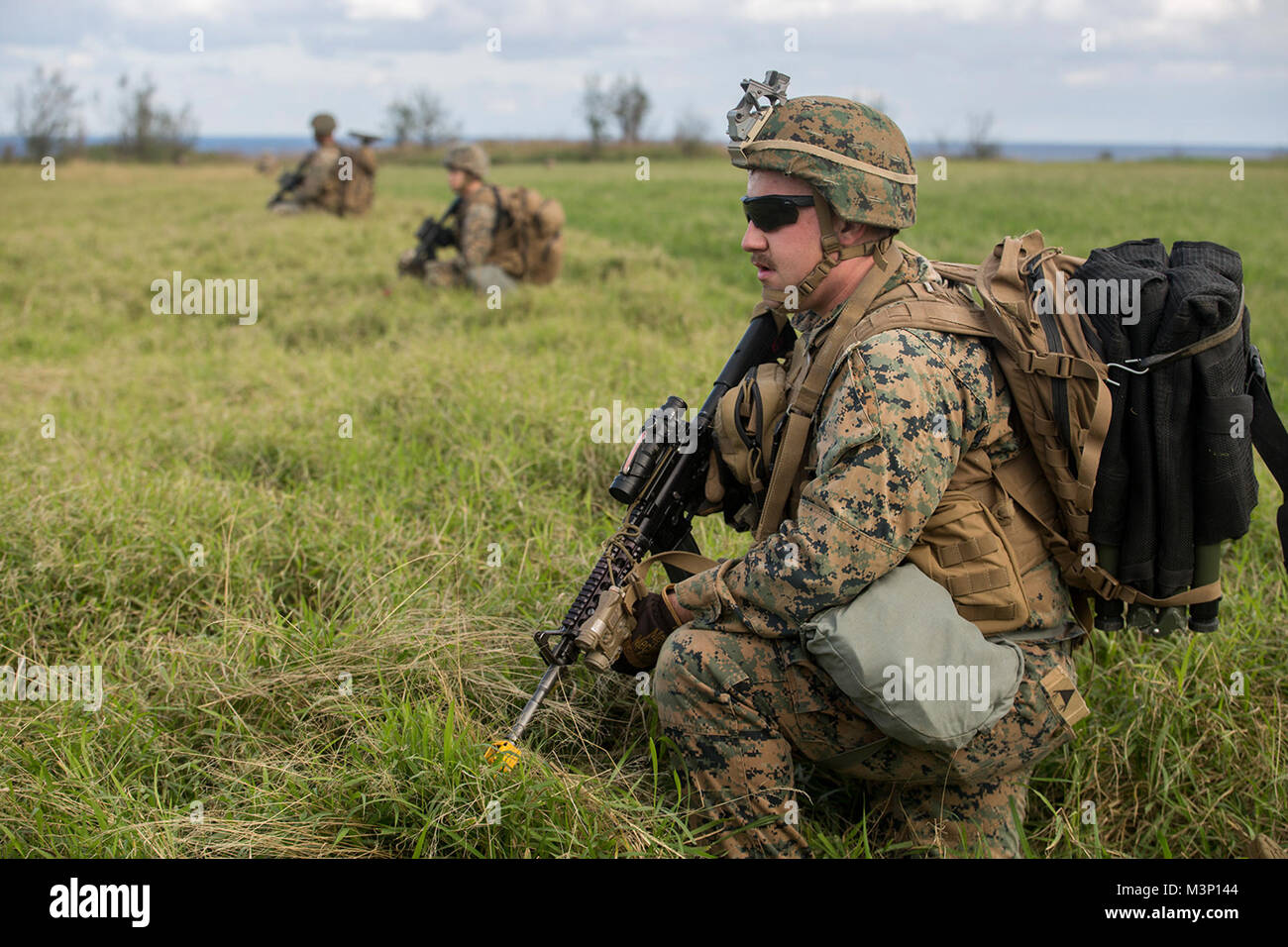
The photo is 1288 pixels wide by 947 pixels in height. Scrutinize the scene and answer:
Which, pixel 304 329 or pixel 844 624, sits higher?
pixel 304 329

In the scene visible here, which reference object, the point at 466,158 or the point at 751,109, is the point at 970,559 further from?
the point at 466,158

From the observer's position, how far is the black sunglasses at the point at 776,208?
110 inches

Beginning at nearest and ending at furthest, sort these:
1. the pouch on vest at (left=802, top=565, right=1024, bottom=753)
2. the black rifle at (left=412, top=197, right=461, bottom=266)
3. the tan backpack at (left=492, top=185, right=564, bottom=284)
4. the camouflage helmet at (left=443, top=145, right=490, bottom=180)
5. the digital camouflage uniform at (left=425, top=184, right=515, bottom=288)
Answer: the pouch on vest at (left=802, top=565, right=1024, bottom=753) → the digital camouflage uniform at (left=425, top=184, right=515, bottom=288) → the tan backpack at (left=492, top=185, right=564, bottom=284) → the camouflage helmet at (left=443, top=145, right=490, bottom=180) → the black rifle at (left=412, top=197, right=461, bottom=266)

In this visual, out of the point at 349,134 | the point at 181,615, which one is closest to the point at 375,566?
→ the point at 181,615

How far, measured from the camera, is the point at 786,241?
9.38 ft

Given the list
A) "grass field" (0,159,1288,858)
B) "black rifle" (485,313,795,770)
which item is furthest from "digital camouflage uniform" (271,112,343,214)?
"black rifle" (485,313,795,770)

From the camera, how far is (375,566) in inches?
156

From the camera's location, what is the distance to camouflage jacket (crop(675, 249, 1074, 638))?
2473 millimetres

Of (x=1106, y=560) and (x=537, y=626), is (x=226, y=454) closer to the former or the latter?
(x=537, y=626)

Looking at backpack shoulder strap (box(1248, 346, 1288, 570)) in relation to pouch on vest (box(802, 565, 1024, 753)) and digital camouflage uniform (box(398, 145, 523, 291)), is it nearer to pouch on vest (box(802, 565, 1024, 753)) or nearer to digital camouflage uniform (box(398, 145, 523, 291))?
pouch on vest (box(802, 565, 1024, 753))

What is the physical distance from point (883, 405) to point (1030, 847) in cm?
156

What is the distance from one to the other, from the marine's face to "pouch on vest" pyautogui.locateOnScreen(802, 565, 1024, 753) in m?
0.91

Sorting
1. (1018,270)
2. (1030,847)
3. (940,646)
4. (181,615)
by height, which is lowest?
(1030,847)

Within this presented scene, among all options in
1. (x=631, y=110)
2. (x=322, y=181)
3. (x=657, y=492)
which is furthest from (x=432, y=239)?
(x=631, y=110)
